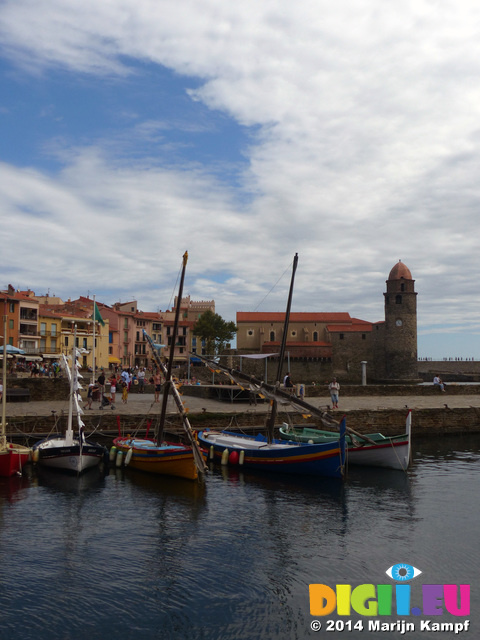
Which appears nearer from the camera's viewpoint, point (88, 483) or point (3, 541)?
point (3, 541)

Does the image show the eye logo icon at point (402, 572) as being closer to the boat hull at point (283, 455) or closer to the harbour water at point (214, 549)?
the harbour water at point (214, 549)

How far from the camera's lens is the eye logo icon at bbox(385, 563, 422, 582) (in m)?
12.6

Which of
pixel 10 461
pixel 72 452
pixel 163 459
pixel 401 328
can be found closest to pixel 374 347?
pixel 401 328

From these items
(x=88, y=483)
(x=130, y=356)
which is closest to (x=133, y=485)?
(x=88, y=483)

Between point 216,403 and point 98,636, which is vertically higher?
point 216,403

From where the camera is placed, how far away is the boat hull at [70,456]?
2166cm

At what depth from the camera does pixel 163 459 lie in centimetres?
2133

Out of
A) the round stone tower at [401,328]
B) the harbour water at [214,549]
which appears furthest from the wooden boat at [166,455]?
the round stone tower at [401,328]

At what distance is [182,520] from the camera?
54.0ft

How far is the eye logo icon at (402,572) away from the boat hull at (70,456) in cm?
1298

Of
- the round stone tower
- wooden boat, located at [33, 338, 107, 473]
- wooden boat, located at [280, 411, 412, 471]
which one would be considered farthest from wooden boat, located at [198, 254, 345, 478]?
the round stone tower

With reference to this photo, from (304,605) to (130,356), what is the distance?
8463cm

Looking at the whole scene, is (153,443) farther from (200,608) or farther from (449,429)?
(449,429)

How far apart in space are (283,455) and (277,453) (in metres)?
0.29
